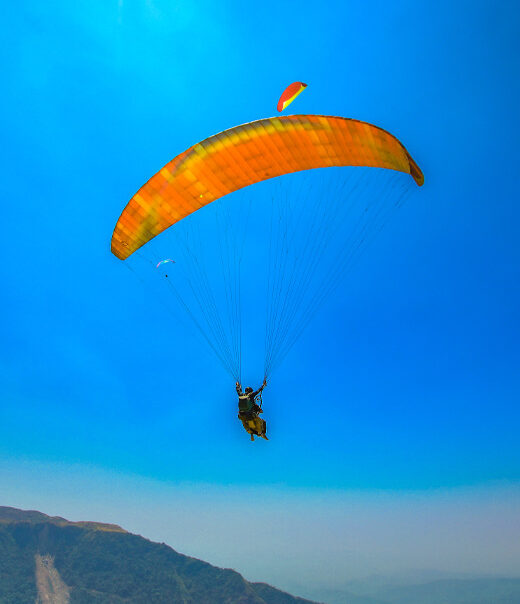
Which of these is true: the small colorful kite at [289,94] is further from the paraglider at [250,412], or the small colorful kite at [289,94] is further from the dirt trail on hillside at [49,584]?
the dirt trail on hillside at [49,584]

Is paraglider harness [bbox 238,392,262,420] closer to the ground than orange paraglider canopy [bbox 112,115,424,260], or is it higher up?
closer to the ground

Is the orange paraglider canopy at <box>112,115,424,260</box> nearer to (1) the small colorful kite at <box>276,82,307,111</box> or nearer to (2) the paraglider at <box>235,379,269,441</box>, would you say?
(1) the small colorful kite at <box>276,82,307,111</box>

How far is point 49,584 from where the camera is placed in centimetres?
10725

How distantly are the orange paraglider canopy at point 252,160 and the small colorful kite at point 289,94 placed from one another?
5.74 ft

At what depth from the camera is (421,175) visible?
43.9ft

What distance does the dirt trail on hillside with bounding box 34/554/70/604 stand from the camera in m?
102

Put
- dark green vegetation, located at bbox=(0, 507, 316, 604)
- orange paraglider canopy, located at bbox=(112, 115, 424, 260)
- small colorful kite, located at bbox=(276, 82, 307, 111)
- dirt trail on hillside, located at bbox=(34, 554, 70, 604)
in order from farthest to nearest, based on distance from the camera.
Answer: dark green vegetation, located at bbox=(0, 507, 316, 604) → dirt trail on hillside, located at bbox=(34, 554, 70, 604) → orange paraglider canopy, located at bbox=(112, 115, 424, 260) → small colorful kite, located at bbox=(276, 82, 307, 111)

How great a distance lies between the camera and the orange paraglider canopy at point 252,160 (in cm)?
1238

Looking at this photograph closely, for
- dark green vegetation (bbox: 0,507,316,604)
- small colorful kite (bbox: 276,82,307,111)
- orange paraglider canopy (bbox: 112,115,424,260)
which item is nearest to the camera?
small colorful kite (bbox: 276,82,307,111)

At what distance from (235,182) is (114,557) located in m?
137

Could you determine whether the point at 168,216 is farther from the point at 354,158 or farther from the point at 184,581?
the point at 184,581

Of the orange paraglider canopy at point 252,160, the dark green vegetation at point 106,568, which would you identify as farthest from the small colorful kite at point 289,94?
the dark green vegetation at point 106,568

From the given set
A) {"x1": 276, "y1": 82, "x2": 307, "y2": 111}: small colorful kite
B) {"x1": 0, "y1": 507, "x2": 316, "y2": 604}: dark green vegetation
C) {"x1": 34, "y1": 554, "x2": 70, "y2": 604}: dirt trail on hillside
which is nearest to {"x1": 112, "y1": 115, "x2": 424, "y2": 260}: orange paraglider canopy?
{"x1": 276, "y1": 82, "x2": 307, "y2": 111}: small colorful kite

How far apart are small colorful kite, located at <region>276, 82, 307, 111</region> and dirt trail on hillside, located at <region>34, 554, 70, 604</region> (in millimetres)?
126520
